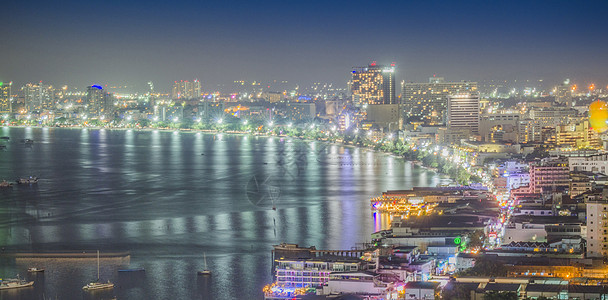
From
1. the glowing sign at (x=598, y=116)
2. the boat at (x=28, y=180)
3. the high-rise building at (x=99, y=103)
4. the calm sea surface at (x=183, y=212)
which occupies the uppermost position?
the high-rise building at (x=99, y=103)

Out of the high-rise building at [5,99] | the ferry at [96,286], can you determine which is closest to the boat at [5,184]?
the ferry at [96,286]

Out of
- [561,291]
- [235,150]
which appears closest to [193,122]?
[235,150]

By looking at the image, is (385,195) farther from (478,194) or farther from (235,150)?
(235,150)

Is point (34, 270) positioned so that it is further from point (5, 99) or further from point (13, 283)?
point (5, 99)

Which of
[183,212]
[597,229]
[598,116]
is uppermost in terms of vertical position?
[598,116]

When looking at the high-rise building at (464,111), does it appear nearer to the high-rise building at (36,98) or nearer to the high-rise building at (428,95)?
the high-rise building at (428,95)

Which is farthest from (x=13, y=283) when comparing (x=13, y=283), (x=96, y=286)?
(x=96, y=286)

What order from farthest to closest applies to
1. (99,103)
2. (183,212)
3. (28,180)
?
(99,103), (28,180), (183,212)
